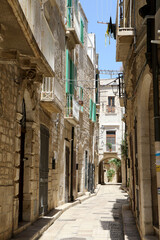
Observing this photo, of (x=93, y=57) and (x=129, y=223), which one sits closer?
(x=129, y=223)

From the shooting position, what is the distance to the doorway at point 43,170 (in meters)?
10.9

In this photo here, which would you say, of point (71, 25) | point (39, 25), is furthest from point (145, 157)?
point (71, 25)

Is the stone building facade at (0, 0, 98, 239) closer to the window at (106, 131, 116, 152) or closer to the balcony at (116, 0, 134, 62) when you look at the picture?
the balcony at (116, 0, 134, 62)

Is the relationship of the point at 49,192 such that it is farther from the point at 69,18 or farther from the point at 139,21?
the point at 69,18

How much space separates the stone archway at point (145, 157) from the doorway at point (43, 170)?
168 inches

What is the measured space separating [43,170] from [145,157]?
15.6 feet

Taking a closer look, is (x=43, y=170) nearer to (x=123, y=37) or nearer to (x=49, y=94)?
(x=49, y=94)

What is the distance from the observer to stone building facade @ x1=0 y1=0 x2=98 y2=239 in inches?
261

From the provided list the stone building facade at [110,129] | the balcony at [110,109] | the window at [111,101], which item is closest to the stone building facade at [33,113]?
the stone building facade at [110,129]

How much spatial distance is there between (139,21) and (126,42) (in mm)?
1371

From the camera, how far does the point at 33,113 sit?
390 inches

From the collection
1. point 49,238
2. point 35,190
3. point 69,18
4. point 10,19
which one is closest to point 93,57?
point 69,18

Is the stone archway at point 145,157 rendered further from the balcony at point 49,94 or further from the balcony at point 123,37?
the balcony at point 49,94

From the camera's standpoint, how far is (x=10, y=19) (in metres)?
5.42
